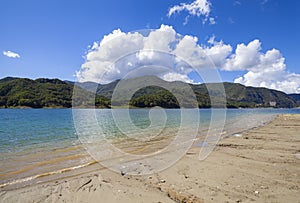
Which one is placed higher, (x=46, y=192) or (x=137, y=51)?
(x=137, y=51)

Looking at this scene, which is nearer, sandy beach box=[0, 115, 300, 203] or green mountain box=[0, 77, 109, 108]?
sandy beach box=[0, 115, 300, 203]

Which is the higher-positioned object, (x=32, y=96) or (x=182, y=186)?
(x=32, y=96)

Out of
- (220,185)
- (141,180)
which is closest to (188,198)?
(220,185)

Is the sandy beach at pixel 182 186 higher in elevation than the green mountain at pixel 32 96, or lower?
lower

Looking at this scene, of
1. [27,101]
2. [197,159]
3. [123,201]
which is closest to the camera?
[123,201]

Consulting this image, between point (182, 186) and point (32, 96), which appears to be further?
point (32, 96)

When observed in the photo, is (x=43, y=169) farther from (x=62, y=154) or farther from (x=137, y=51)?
(x=137, y=51)

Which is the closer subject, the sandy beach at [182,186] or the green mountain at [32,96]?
the sandy beach at [182,186]

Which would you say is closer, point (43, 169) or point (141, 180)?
point (141, 180)

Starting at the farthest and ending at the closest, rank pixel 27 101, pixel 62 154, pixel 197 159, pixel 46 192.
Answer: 1. pixel 27 101
2. pixel 62 154
3. pixel 197 159
4. pixel 46 192

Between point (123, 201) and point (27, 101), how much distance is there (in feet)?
568

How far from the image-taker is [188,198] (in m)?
6.45

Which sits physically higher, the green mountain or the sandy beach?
the green mountain

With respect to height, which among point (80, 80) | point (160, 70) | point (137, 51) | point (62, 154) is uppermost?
point (137, 51)
